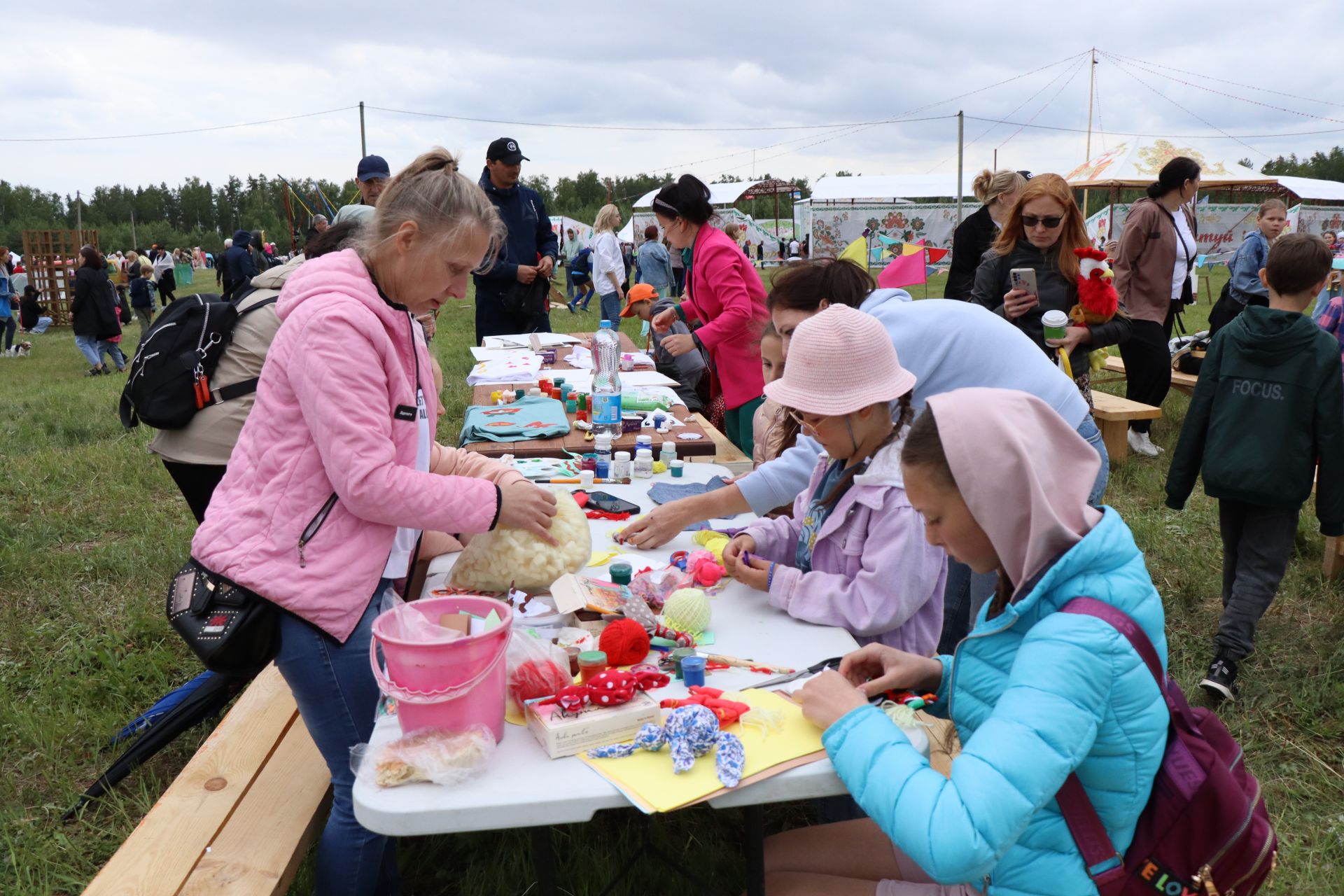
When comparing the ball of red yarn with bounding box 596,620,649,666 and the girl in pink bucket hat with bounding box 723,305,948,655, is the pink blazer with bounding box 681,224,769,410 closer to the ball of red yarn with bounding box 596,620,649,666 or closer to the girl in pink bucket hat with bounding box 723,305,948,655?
the girl in pink bucket hat with bounding box 723,305,948,655

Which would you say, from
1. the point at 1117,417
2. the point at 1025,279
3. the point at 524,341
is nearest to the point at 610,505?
the point at 1025,279

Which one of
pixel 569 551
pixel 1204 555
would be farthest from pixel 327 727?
pixel 1204 555

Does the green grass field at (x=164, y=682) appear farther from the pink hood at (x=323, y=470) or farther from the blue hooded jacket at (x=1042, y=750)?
the blue hooded jacket at (x=1042, y=750)

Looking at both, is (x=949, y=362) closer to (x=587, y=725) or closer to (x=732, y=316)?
(x=587, y=725)

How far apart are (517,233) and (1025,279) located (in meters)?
3.34

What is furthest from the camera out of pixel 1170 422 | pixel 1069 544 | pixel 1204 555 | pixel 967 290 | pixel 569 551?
pixel 1170 422

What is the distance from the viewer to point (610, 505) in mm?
2648

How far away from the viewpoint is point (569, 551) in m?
2.05

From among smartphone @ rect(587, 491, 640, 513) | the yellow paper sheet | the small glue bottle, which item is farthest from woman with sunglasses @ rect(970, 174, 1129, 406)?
the yellow paper sheet

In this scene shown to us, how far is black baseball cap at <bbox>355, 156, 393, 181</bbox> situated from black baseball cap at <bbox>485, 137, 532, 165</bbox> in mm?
657

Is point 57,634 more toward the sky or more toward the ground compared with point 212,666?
more toward the ground

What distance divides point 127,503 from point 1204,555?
5817 millimetres

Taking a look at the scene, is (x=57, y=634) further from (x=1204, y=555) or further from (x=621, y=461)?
(x=1204, y=555)

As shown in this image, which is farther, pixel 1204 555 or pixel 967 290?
pixel 967 290
